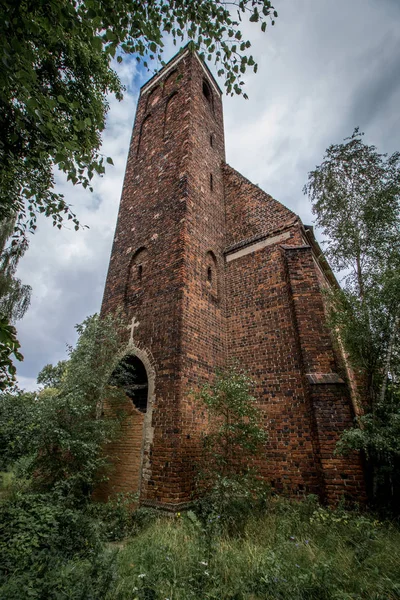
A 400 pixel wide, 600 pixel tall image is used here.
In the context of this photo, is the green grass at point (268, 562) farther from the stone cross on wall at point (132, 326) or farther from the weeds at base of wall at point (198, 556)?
the stone cross on wall at point (132, 326)

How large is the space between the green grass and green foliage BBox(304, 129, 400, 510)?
3.71 ft

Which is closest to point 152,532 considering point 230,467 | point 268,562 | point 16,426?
point 230,467

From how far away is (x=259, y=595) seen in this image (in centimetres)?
285

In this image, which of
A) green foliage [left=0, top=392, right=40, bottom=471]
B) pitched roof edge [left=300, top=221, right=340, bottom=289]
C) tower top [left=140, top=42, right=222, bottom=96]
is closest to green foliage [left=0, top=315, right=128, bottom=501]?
green foliage [left=0, top=392, right=40, bottom=471]

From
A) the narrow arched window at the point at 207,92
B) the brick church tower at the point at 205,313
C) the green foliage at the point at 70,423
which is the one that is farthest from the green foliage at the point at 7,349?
the narrow arched window at the point at 207,92

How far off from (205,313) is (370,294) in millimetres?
3929

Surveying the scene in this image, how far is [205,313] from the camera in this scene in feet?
25.7

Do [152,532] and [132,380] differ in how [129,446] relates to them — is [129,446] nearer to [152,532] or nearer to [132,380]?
[132,380]

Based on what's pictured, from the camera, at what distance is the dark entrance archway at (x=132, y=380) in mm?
7355

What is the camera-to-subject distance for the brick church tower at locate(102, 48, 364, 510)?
5922mm

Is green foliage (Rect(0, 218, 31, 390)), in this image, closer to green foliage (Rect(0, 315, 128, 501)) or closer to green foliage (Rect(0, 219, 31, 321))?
green foliage (Rect(0, 219, 31, 321))

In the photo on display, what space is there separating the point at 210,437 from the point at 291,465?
2.00m

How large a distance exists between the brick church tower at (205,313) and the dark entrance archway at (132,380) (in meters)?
0.04

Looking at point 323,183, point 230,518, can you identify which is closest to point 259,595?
point 230,518
